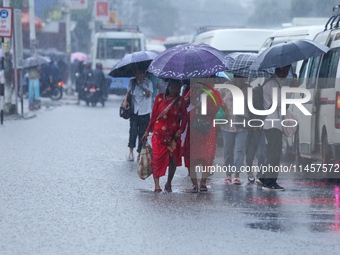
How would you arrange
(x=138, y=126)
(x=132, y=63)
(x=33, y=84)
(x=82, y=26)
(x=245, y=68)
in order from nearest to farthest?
(x=245, y=68)
(x=132, y=63)
(x=138, y=126)
(x=33, y=84)
(x=82, y=26)

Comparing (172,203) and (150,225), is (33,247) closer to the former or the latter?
(150,225)

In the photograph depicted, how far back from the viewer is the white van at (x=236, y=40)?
51.5ft

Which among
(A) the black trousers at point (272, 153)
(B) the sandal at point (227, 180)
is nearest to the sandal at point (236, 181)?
(B) the sandal at point (227, 180)

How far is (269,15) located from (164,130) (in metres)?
78.2

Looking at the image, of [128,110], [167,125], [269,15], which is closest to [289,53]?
[167,125]

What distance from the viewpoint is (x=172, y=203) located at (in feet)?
24.8

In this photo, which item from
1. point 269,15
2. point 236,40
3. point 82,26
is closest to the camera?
point 236,40

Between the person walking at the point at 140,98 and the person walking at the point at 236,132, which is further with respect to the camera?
the person walking at the point at 140,98

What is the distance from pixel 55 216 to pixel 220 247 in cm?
205

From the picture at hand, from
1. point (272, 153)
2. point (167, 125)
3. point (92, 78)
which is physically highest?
point (167, 125)

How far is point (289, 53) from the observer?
327 inches

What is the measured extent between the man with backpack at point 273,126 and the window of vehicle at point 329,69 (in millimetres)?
854

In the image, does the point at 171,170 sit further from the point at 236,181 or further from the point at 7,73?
the point at 7,73

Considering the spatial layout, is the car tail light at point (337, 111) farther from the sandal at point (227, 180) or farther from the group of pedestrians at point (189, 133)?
the sandal at point (227, 180)
